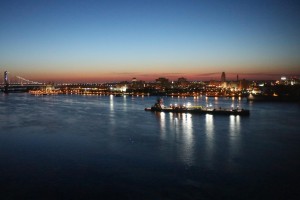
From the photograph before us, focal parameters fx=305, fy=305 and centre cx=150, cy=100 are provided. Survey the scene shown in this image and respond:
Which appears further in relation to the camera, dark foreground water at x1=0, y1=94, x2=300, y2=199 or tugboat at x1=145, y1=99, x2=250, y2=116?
tugboat at x1=145, y1=99, x2=250, y2=116

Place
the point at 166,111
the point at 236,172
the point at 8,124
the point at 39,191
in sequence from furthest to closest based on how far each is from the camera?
the point at 166,111
the point at 8,124
the point at 236,172
the point at 39,191

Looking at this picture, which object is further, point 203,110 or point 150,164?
point 203,110

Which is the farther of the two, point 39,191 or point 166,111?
point 166,111

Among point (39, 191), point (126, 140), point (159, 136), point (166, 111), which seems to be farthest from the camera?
point (166, 111)

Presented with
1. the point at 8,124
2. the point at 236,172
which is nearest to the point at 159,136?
the point at 236,172

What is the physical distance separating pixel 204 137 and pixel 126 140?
9.34 ft

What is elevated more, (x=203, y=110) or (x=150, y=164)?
(x=203, y=110)

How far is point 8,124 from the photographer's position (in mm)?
14898

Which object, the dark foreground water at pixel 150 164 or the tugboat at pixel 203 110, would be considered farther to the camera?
the tugboat at pixel 203 110

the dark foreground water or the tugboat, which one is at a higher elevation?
the tugboat

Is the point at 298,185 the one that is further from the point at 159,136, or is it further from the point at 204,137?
the point at 159,136

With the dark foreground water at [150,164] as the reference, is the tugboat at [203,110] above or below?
above

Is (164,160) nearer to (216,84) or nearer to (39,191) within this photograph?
(39,191)

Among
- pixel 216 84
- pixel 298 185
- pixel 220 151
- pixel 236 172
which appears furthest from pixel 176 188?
pixel 216 84
